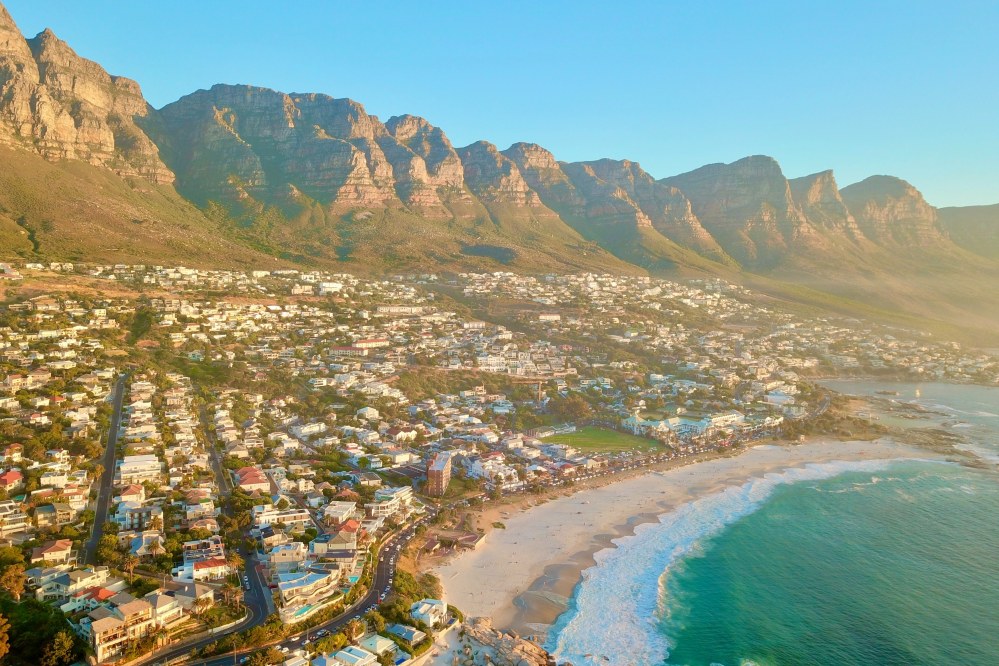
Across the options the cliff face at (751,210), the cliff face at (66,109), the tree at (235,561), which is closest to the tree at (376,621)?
the tree at (235,561)

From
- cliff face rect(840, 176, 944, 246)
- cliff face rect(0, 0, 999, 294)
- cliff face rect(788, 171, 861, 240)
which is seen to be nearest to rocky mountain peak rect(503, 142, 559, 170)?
cliff face rect(0, 0, 999, 294)

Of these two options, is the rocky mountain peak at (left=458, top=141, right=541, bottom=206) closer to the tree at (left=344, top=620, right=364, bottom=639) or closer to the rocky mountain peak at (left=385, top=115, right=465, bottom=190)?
the rocky mountain peak at (left=385, top=115, right=465, bottom=190)

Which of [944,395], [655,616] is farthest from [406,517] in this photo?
[944,395]

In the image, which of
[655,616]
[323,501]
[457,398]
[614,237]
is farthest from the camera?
[614,237]

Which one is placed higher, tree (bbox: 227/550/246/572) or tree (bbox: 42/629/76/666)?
tree (bbox: 42/629/76/666)

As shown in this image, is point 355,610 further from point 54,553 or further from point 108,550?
point 54,553

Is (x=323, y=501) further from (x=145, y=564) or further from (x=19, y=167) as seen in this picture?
(x=19, y=167)

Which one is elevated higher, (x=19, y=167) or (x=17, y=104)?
(x=17, y=104)
